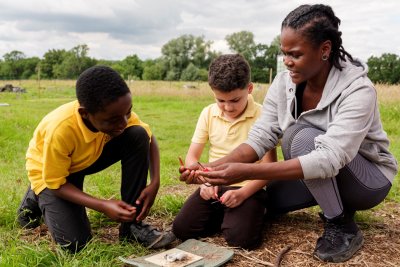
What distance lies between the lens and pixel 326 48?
2383mm

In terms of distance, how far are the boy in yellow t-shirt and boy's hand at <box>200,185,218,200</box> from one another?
0.33 metres

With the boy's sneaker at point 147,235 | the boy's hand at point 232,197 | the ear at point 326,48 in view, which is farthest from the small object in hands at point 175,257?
the ear at point 326,48

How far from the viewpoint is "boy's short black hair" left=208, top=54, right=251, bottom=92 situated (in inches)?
111

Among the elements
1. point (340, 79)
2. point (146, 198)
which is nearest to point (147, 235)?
point (146, 198)

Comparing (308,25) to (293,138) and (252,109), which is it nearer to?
(293,138)

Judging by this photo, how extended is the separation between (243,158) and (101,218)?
121 centimetres

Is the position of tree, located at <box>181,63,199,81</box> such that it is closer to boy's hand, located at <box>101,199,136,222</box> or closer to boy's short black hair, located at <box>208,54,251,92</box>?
boy's short black hair, located at <box>208,54,251,92</box>

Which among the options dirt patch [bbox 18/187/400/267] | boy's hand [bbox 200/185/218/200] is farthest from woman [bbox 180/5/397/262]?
boy's hand [bbox 200/185/218/200]

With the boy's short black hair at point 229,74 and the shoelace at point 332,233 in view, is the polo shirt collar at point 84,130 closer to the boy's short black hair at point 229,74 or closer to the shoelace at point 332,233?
the boy's short black hair at point 229,74

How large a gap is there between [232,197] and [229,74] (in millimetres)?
791

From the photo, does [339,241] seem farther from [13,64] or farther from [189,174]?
[13,64]

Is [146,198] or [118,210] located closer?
[118,210]

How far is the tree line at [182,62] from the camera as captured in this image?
45594 millimetres

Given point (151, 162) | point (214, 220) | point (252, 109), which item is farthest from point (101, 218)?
point (252, 109)
